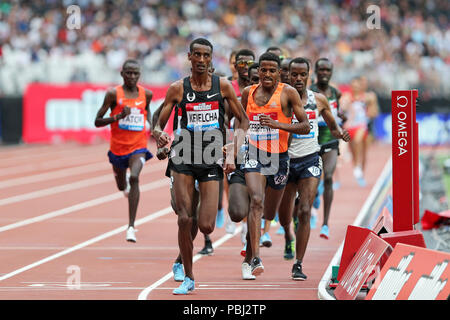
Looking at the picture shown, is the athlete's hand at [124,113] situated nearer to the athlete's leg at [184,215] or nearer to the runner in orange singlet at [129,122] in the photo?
the runner in orange singlet at [129,122]

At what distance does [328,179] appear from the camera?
14125mm

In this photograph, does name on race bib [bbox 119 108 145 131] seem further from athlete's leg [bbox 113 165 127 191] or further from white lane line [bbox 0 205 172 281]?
white lane line [bbox 0 205 172 281]

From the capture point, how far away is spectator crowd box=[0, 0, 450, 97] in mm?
32406

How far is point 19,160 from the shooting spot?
27.6m

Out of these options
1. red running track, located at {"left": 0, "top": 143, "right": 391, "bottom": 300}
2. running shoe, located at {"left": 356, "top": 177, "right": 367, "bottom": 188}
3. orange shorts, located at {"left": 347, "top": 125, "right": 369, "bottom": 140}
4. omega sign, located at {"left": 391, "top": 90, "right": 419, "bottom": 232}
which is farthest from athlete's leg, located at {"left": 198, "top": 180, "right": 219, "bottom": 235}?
running shoe, located at {"left": 356, "top": 177, "right": 367, "bottom": 188}

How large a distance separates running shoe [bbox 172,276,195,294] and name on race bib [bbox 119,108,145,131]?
15.7 feet

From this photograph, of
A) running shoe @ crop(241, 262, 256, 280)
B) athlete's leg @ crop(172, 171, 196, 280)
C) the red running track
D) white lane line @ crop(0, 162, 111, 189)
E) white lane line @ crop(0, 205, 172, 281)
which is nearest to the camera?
athlete's leg @ crop(172, 171, 196, 280)

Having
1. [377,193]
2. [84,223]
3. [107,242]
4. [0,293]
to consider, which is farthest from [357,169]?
[0,293]

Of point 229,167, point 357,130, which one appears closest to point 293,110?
point 229,167

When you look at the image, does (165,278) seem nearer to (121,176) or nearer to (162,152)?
(162,152)

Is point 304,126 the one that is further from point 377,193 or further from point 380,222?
point 377,193

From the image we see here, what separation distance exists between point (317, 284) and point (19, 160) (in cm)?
1857

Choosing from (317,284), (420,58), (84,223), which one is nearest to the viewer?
(317,284)

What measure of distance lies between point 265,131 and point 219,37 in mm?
25675
